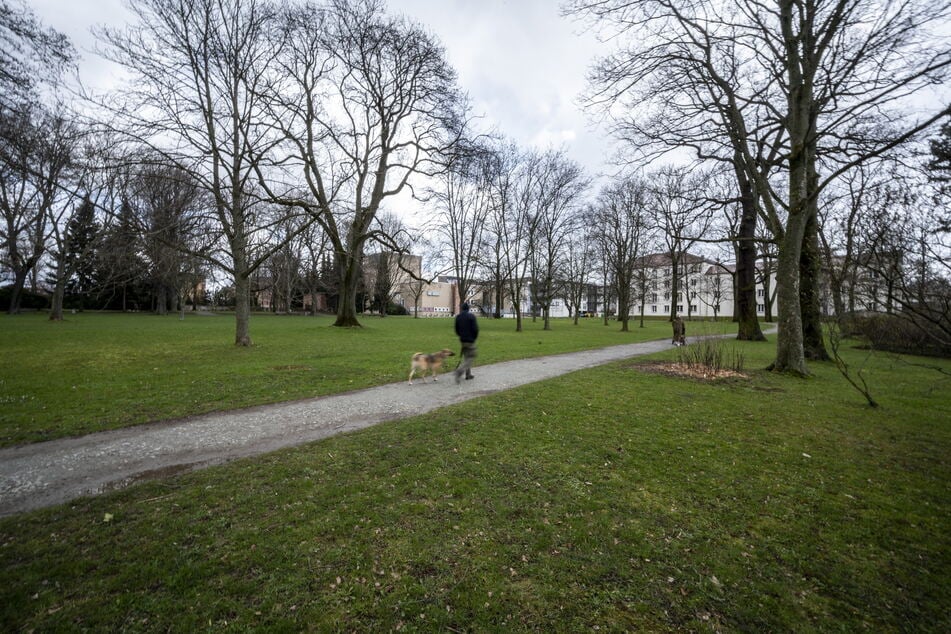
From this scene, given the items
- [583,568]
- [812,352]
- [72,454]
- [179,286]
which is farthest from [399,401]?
[179,286]

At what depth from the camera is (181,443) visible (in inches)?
209

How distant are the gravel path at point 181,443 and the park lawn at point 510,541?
48 centimetres

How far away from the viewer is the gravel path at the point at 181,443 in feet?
13.4

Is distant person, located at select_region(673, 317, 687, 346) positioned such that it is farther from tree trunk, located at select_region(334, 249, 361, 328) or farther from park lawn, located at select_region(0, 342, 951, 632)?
tree trunk, located at select_region(334, 249, 361, 328)

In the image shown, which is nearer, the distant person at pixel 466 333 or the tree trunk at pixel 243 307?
the distant person at pixel 466 333

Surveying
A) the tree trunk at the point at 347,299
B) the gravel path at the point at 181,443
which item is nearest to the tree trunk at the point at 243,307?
the gravel path at the point at 181,443

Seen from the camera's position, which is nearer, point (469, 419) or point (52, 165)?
point (469, 419)

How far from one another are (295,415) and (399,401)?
1978 millimetres

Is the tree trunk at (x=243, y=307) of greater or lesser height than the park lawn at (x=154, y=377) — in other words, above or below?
above

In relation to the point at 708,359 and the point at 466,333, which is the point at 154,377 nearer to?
the point at 466,333

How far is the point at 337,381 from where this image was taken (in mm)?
9602

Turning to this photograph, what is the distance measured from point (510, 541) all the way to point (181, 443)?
495cm

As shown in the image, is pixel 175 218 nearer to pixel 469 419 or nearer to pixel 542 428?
pixel 469 419

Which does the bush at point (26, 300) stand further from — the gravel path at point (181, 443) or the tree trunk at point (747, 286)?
the tree trunk at point (747, 286)
